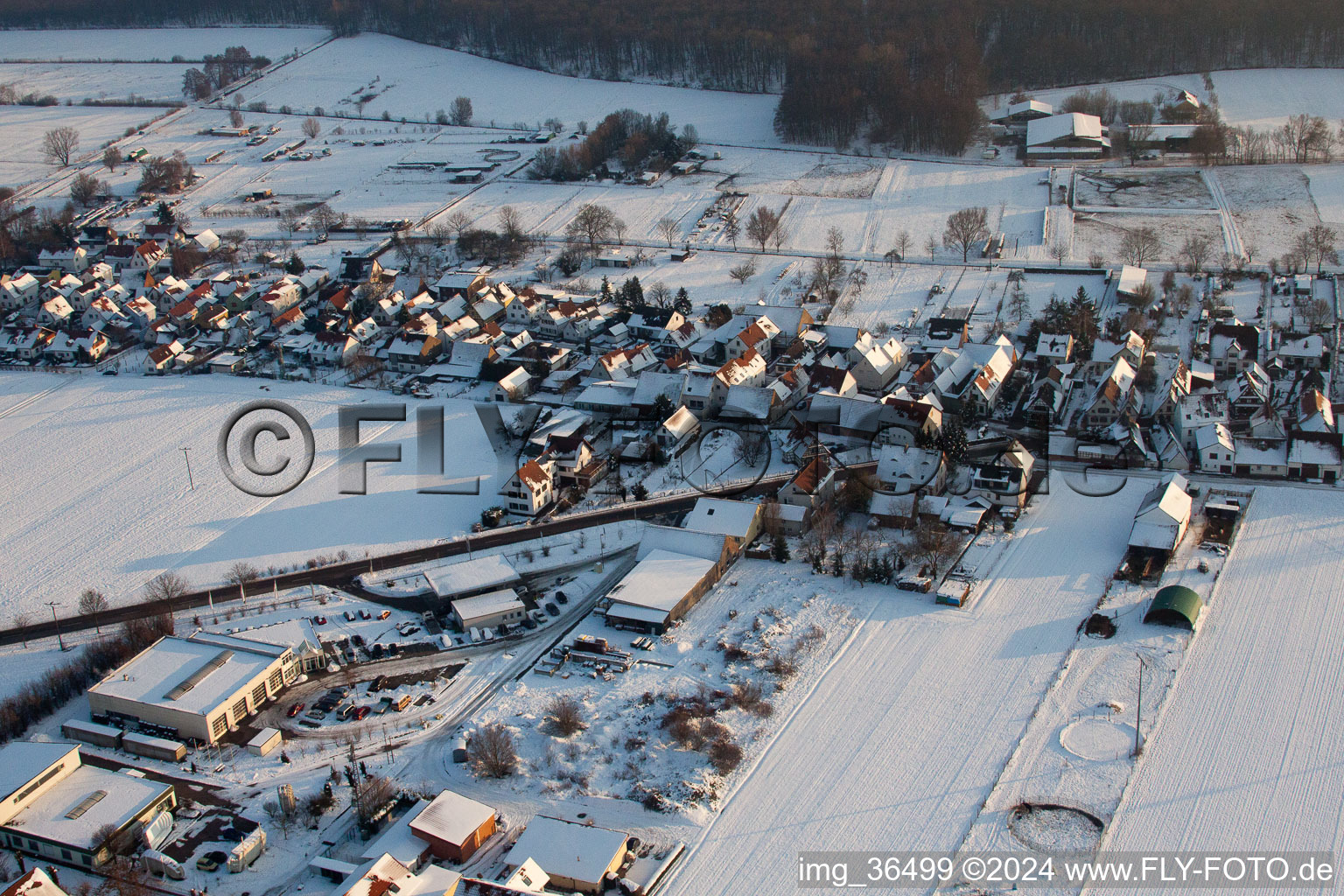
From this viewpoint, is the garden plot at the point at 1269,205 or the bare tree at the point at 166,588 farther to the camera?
the garden plot at the point at 1269,205

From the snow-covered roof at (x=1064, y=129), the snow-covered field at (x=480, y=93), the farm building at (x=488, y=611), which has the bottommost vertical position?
the farm building at (x=488, y=611)

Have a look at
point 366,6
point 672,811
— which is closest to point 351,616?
point 672,811

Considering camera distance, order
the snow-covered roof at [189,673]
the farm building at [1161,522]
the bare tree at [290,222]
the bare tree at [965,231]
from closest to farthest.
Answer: the snow-covered roof at [189,673], the farm building at [1161,522], the bare tree at [965,231], the bare tree at [290,222]

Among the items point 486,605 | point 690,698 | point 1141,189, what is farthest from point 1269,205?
point 486,605

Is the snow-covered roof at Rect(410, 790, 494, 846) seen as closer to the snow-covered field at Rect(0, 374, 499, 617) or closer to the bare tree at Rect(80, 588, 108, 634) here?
the snow-covered field at Rect(0, 374, 499, 617)

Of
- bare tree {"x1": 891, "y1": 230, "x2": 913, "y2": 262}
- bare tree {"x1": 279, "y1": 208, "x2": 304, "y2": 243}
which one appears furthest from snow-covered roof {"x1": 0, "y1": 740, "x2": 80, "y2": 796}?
bare tree {"x1": 891, "y1": 230, "x2": 913, "y2": 262}

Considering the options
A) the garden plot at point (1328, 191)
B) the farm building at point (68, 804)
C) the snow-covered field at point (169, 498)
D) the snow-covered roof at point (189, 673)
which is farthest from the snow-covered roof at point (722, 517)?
the garden plot at point (1328, 191)

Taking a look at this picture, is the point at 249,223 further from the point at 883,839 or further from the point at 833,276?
the point at 883,839

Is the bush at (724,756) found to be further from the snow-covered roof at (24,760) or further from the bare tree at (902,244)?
the bare tree at (902,244)
